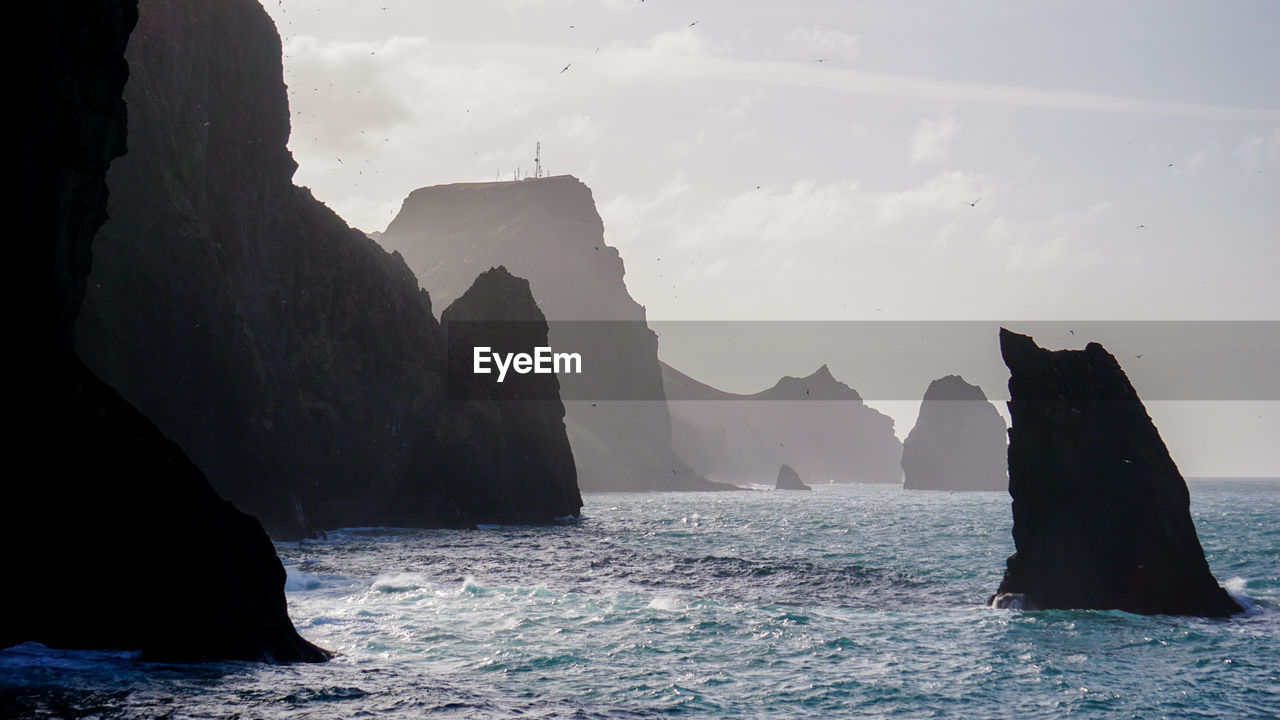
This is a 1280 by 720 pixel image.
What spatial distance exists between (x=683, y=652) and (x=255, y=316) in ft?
143

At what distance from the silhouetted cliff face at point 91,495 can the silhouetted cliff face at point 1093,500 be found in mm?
25406

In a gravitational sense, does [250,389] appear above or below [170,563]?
above

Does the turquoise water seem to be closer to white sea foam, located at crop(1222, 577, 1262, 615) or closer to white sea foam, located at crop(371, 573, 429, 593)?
white sea foam, located at crop(371, 573, 429, 593)

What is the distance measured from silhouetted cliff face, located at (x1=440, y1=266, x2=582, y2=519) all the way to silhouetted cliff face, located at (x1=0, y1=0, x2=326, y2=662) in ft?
187

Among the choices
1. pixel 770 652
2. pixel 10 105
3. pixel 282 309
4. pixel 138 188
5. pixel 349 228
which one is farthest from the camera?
pixel 349 228

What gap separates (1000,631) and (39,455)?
Result: 26.6 metres

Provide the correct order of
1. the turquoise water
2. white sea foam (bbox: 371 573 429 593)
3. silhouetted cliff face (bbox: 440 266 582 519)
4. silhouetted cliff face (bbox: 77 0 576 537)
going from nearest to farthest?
the turquoise water
white sea foam (bbox: 371 573 429 593)
silhouetted cliff face (bbox: 77 0 576 537)
silhouetted cliff face (bbox: 440 266 582 519)

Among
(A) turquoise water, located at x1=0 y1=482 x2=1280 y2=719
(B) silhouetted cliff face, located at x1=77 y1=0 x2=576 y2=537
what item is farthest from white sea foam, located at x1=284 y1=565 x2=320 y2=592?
(B) silhouetted cliff face, located at x1=77 y1=0 x2=576 y2=537

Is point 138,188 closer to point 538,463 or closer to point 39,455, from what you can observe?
point 39,455

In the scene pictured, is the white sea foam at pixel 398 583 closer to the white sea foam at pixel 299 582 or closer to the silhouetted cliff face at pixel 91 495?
the white sea foam at pixel 299 582

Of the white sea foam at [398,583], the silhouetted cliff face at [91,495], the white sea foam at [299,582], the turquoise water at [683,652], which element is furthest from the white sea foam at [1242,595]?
the white sea foam at [299,582]

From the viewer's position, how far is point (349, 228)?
75375 mm

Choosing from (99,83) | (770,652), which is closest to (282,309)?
(99,83)

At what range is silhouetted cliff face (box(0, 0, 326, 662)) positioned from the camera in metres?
19.7
